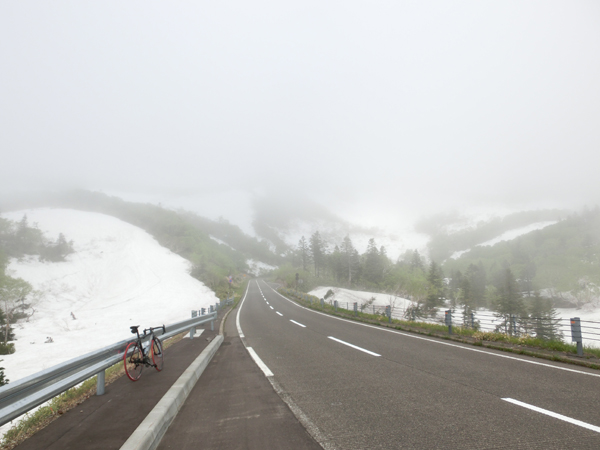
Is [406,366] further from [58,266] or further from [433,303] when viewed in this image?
[58,266]

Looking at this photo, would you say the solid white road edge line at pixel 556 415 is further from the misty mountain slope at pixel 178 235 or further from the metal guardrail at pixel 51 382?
the misty mountain slope at pixel 178 235

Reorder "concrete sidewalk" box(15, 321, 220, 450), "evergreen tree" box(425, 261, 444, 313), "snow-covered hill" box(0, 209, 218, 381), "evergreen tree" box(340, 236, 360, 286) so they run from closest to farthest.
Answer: "concrete sidewalk" box(15, 321, 220, 450) < "snow-covered hill" box(0, 209, 218, 381) < "evergreen tree" box(425, 261, 444, 313) < "evergreen tree" box(340, 236, 360, 286)

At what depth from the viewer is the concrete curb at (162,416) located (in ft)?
9.89

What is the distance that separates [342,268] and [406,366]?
277ft

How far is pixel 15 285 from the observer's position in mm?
36844

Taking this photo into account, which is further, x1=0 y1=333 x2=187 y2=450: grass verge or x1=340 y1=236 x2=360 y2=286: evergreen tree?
x1=340 y1=236 x2=360 y2=286: evergreen tree

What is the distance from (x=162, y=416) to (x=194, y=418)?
21.6 inches

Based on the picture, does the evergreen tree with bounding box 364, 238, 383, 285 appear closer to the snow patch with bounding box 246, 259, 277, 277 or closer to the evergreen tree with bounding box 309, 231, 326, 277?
the evergreen tree with bounding box 309, 231, 326, 277

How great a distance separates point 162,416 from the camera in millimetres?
3680

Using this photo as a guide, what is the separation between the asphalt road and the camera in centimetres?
323

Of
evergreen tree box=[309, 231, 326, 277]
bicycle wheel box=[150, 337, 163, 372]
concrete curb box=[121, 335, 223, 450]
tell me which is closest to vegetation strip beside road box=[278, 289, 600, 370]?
concrete curb box=[121, 335, 223, 450]

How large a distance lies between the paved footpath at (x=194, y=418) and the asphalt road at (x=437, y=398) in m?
0.36

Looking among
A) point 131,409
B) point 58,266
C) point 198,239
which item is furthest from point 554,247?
point 58,266

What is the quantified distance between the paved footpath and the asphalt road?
36 cm
